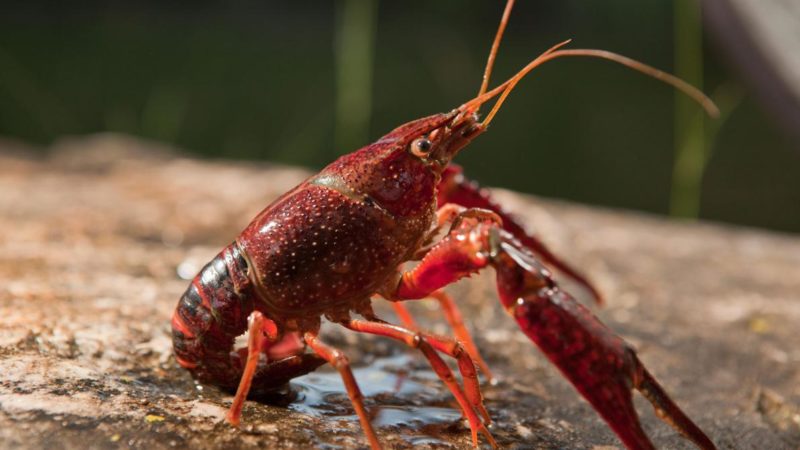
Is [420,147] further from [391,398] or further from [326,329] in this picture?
[326,329]

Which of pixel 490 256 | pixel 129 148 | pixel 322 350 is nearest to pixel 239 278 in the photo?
pixel 322 350

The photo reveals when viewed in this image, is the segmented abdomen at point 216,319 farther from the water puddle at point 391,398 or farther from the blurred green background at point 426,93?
the blurred green background at point 426,93

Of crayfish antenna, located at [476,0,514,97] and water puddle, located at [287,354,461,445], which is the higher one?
crayfish antenna, located at [476,0,514,97]

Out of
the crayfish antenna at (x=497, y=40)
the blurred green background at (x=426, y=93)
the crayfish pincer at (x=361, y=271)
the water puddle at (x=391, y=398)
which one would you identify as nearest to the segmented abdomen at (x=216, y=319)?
the crayfish pincer at (x=361, y=271)

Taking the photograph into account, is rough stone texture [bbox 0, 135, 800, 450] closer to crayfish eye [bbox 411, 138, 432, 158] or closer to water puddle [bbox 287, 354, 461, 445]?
water puddle [bbox 287, 354, 461, 445]

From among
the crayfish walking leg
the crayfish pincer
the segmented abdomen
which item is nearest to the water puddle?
the crayfish pincer

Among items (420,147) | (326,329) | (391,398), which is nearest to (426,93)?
(326,329)

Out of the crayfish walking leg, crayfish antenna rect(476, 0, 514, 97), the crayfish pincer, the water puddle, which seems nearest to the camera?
the crayfish walking leg
